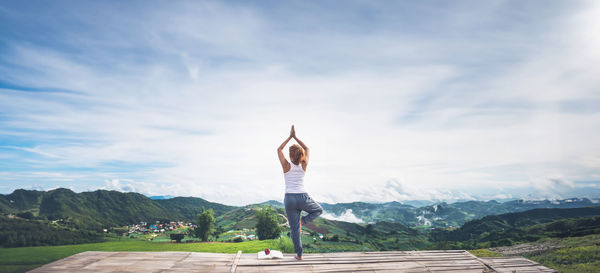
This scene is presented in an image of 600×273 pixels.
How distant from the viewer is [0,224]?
140 meters

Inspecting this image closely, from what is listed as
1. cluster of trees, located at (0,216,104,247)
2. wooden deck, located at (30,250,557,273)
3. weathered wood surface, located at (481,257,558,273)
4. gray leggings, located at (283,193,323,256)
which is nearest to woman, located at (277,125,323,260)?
gray leggings, located at (283,193,323,256)

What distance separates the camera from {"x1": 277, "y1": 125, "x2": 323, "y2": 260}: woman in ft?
30.1

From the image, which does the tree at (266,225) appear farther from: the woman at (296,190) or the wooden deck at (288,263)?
the woman at (296,190)

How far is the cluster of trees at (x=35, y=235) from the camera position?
12362 centimetres

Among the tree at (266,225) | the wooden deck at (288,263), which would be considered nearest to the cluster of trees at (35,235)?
the tree at (266,225)

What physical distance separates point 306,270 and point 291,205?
76.7 inches

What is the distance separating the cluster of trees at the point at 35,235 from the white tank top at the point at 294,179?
157m

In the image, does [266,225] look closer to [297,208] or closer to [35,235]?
[297,208]

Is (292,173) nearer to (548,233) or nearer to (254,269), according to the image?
(254,269)

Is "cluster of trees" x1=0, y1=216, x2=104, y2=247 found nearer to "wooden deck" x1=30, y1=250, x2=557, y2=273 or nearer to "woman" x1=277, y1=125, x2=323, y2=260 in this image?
"wooden deck" x1=30, y1=250, x2=557, y2=273

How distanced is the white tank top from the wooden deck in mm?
2300

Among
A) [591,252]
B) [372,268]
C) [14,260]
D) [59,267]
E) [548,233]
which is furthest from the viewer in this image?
[548,233]

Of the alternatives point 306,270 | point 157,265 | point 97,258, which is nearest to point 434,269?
point 306,270

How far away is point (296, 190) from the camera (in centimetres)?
931
